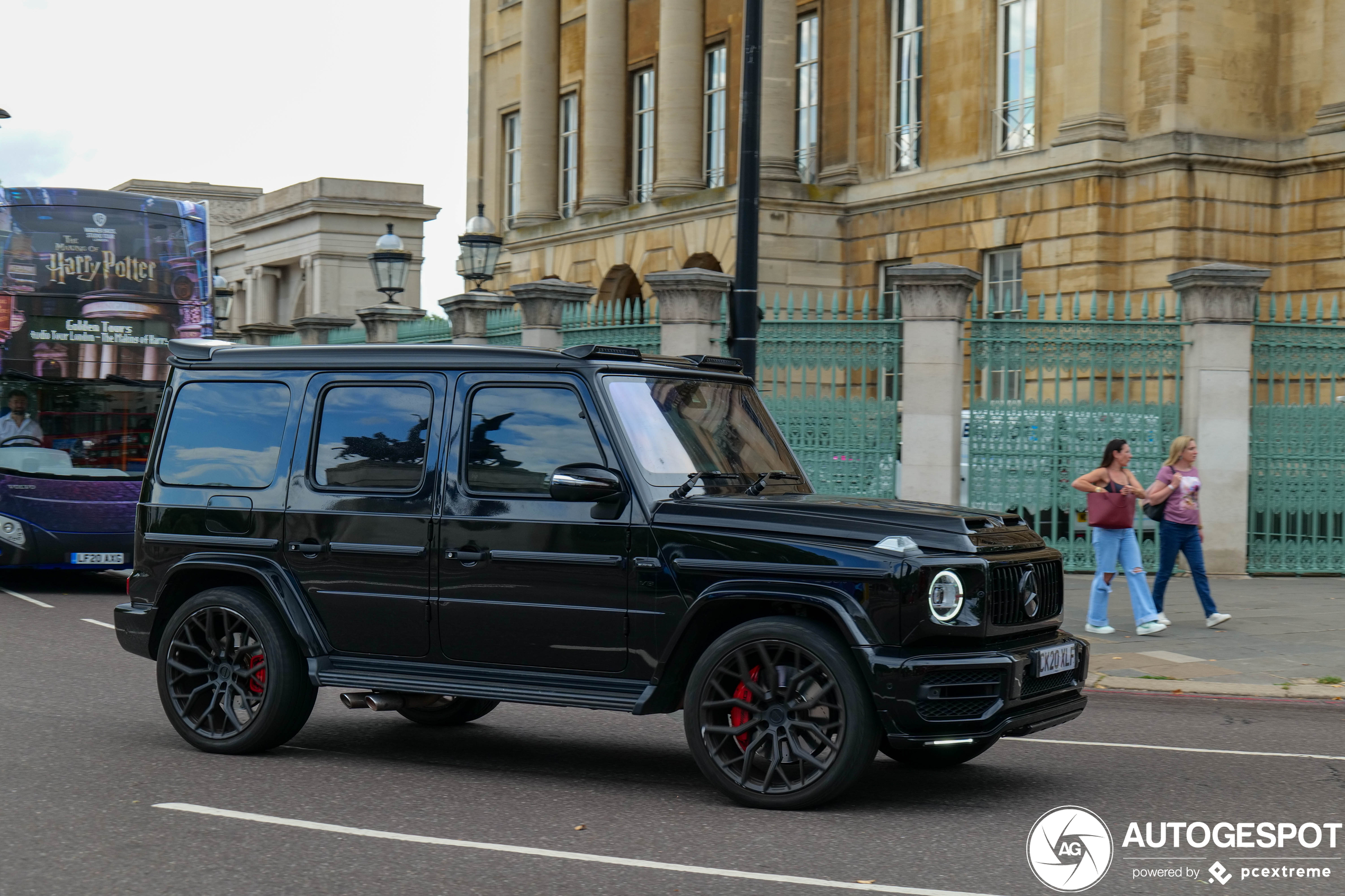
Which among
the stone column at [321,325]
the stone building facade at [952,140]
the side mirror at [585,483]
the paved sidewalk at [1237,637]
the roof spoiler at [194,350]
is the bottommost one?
the paved sidewalk at [1237,637]

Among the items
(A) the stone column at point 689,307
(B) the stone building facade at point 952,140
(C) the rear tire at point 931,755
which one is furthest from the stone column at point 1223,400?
(C) the rear tire at point 931,755

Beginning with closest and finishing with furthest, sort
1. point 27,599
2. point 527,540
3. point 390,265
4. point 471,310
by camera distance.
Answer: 1. point 527,540
2. point 27,599
3. point 471,310
4. point 390,265

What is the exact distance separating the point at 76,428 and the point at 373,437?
36.2 ft

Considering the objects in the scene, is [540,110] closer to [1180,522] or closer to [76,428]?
[76,428]

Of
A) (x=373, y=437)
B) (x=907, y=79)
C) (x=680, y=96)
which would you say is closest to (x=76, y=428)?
(x=373, y=437)

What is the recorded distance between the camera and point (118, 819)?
606cm

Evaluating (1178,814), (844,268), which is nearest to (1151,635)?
(1178,814)

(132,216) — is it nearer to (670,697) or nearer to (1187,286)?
(1187,286)

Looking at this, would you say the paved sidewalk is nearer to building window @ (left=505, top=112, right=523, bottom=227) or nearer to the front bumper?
the front bumper

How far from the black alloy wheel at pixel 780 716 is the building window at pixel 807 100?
26958 millimetres

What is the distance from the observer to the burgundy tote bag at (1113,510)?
1244 centimetres

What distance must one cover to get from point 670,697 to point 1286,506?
39.5ft

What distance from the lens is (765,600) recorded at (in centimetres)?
621

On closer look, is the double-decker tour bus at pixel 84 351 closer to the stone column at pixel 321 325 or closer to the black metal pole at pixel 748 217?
the black metal pole at pixel 748 217
